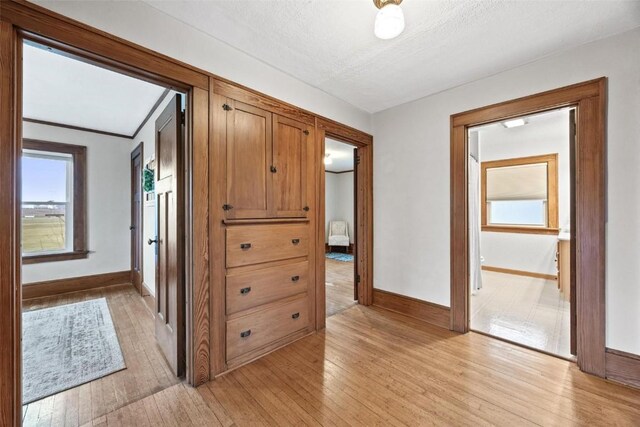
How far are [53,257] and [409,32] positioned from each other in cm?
530

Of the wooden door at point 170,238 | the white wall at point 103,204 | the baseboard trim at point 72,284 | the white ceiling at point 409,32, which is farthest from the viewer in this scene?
the white wall at point 103,204

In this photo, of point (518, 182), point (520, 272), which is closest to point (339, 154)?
point (518, 182)

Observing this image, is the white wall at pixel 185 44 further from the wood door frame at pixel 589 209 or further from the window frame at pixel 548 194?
the window frame at pixel 548 194

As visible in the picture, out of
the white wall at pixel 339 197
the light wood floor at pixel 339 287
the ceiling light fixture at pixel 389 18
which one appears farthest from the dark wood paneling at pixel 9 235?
the white wall at pixel 339 197

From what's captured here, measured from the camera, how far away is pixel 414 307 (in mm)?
2906

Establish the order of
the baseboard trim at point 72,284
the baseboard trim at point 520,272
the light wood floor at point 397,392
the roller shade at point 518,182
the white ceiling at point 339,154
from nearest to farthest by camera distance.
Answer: the light wood floor at point 397,392
the baseboard trim at point 72,284
the baseboard trim at point 520,272
the roller shade at point 518,182
the white ceiling at point 339,154

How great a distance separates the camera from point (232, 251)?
197 centimetres

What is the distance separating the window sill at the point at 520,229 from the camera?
14.5 ft

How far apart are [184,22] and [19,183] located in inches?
53.5

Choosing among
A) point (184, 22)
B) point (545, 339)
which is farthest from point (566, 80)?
point (184, 22)

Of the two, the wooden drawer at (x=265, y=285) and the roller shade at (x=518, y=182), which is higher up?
the roller shade at (x=518, y=182)

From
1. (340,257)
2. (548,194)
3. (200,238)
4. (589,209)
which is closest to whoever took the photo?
(200,238)

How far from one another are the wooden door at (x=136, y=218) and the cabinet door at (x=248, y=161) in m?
2.66

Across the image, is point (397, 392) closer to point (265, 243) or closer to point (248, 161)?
point (265, 243)
